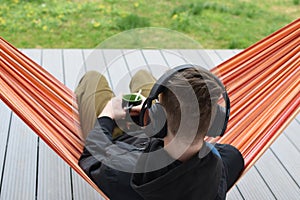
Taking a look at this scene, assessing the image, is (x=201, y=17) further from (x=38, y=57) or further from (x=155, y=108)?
(x=155, y=108)

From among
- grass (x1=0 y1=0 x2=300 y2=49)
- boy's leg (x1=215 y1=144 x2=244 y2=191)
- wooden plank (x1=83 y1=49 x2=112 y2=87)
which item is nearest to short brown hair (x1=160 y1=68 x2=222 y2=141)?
boy's leg (x1=215 y1=144 x2=244 y2=191)

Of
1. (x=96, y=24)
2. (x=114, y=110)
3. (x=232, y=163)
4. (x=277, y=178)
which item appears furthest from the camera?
(x=96, y=24)

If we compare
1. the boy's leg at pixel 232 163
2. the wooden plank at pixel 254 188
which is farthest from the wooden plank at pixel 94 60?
the boy's leg at pixel 232 163

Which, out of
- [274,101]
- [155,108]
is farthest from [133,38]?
[155,108]

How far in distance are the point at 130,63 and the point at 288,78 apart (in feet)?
4.02

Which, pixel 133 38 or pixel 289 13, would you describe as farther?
pixel 289 13

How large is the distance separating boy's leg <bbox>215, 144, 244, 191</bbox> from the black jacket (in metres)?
0.07

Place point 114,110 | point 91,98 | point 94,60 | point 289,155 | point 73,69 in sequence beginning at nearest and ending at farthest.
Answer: point 114,110, point 91,98, point 289,155, point 73,69, point 94,60

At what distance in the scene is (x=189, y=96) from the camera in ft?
3.85

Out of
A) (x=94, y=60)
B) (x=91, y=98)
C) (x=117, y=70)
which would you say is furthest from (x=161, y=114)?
(x=94, y=60)

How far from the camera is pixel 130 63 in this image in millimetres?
2863

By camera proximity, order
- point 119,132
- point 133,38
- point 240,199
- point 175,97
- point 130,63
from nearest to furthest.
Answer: point 175,97 → point 119,132 → point 240,199 → point 130,63 → point 133,38

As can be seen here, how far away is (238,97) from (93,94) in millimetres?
526

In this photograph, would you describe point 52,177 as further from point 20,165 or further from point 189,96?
point 189,96
